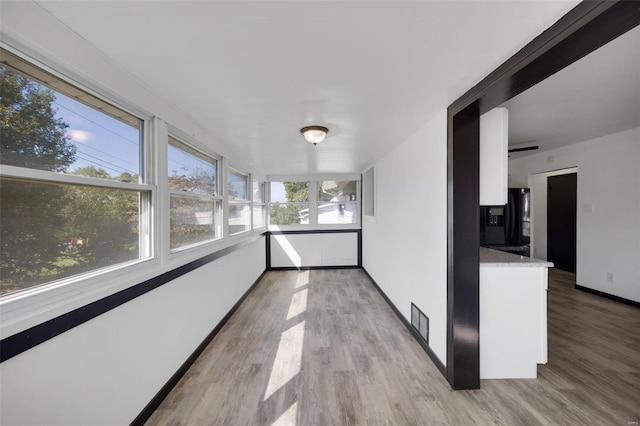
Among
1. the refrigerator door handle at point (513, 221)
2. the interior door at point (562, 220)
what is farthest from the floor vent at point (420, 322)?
the interior door at point (562, 220)

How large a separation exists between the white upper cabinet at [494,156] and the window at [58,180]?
105 inches

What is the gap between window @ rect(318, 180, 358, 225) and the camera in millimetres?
6176

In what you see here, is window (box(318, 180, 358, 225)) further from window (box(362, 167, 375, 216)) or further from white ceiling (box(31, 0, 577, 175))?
white ceiling (box(31, 0, 577, 175))

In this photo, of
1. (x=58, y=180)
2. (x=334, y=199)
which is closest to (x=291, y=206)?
(x=334, y=199)

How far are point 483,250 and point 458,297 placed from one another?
0.95 m

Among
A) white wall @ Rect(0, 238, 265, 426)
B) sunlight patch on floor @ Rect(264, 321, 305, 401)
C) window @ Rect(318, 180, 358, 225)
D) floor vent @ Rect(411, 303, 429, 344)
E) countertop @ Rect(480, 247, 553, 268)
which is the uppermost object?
window @ Rect(318, 180, 358, 225)

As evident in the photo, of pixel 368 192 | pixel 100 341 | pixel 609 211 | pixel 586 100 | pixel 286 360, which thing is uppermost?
pixel 586 100

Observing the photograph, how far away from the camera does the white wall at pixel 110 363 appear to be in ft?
3.46

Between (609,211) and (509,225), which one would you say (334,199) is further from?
(609,211)

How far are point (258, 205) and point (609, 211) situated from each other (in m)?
5.94

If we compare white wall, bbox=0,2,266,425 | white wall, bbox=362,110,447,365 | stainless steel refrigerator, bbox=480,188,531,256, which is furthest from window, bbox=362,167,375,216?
white wall, bbox=0,2,266,425

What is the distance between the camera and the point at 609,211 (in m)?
3.81

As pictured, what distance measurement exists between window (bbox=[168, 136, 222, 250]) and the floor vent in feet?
8.15

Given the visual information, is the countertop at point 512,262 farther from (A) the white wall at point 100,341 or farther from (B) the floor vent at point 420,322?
(A) the white wall at point 100,341
